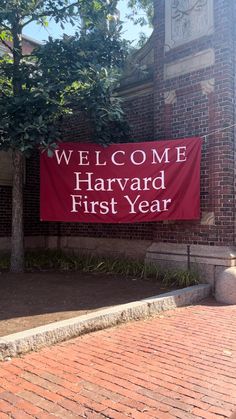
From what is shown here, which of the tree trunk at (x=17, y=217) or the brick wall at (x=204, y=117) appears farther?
the tree trunk at (x=17, y=217)

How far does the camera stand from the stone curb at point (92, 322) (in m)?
4.29

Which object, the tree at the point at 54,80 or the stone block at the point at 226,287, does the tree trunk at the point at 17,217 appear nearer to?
the tree at the point at 54,80

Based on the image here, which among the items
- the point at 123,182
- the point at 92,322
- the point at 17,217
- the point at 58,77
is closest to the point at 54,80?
the point at 58,77

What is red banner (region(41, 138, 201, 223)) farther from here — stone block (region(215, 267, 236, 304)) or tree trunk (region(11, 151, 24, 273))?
stone block (region(215, 267, 236, 304))

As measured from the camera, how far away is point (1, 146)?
7.76 metres

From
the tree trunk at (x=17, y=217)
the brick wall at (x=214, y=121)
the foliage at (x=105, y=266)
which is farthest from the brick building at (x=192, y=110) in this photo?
the tree trunk at (x=17, y=217)

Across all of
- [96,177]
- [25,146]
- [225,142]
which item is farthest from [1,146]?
[225,142]

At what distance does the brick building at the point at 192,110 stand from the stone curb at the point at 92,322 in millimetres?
1178

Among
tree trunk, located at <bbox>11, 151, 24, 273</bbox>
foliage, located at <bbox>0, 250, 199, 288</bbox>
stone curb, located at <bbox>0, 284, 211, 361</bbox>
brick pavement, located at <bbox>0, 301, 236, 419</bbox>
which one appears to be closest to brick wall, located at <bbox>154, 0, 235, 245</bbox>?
foliage, located at <bbox>0, 250, 199, 288</bbox>

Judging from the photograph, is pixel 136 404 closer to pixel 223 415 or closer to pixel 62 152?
pixel 223 415

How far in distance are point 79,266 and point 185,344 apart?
15.7ft

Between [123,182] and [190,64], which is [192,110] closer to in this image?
[190,64]

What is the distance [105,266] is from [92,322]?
3902 millimetres

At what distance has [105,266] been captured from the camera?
9023 mm
